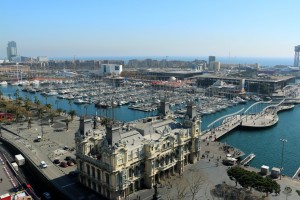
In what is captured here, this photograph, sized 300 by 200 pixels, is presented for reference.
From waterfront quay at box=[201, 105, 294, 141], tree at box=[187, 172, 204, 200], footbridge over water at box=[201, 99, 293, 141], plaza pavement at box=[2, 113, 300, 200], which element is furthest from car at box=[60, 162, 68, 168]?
footbridge over water at box=[201, 99, 293, 141]

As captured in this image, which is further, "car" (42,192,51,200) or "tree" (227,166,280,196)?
"car" (42,192,51,200)

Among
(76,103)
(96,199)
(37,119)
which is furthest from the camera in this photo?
(76,103)

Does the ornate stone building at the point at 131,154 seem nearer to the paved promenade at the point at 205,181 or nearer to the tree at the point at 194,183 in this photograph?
the paved promenade at the point at 205,181

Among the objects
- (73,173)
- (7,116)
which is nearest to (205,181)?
(73,173)

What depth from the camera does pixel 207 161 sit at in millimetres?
71750

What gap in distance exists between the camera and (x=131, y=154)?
53844 millimetres

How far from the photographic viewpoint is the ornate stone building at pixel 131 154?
51.8m

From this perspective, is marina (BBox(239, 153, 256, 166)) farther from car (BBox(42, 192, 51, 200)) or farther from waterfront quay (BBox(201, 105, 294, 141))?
car (BBox(42, 192, 51, 200))

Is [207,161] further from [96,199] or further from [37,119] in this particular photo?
[37,119]

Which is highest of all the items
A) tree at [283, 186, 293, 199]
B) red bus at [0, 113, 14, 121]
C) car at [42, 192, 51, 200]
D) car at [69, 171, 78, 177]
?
red bus at [0, 113, 14, 121]

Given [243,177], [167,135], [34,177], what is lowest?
[34,177]

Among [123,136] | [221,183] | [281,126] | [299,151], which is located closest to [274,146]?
[299,151]

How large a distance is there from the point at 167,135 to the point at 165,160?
18.5 ft

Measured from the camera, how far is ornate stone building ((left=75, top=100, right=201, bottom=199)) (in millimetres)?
51781
